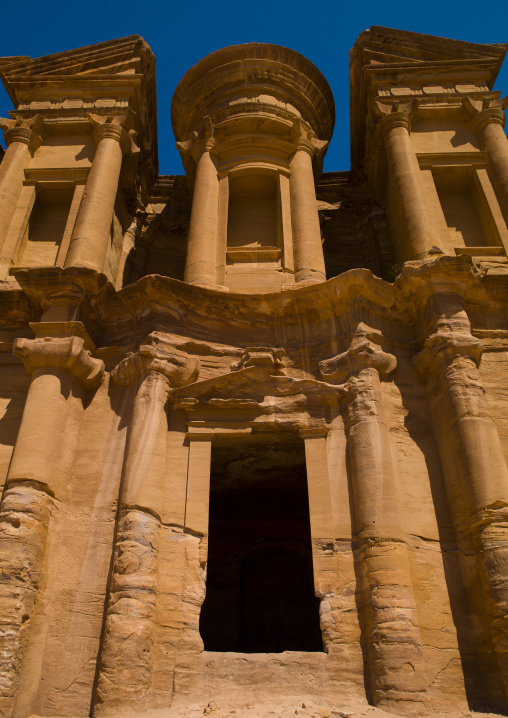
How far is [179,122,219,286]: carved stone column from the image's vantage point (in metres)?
10.9

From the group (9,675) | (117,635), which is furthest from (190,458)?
(9,675)

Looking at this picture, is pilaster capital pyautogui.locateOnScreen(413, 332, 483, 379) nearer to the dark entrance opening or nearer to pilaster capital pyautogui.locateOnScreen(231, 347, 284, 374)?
pilaster capital pyautogui.locateOnScreen(231, 347, 284, 374)

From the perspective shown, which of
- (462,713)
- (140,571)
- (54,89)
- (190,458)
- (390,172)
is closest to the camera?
(462,713)

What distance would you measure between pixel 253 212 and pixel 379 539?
796 centimetres

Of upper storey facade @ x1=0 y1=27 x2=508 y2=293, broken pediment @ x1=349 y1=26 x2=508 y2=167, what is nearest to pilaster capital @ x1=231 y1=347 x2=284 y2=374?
upper storey facade @ x1=0 y1=27 x2=508 y2=293

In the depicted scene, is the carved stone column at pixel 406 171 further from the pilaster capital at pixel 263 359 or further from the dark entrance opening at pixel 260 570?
the dark entrance opening at pixel 260 570

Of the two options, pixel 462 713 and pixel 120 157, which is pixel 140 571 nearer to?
pixel 462 713

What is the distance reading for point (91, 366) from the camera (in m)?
9.00

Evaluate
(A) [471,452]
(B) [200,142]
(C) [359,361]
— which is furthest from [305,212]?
(A) [471,452]

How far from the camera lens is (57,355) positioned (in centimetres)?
868

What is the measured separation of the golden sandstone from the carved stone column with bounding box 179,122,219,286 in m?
0.05

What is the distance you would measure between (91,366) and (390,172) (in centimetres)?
734

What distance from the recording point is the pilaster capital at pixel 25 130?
1280 centimetres

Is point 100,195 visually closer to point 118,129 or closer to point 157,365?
point 118,129
